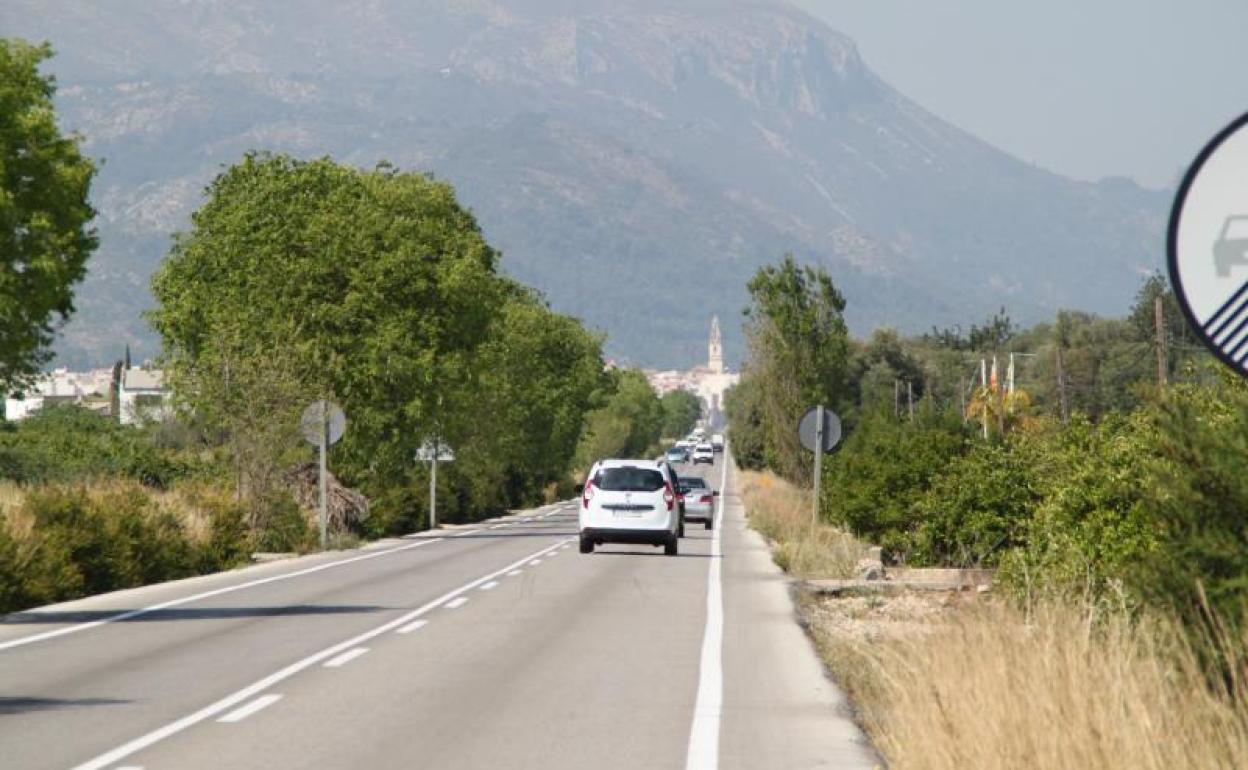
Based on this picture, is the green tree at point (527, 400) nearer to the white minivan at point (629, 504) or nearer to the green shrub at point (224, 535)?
the white minivan at point (629, 504)

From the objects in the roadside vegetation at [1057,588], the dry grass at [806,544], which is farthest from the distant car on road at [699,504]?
the roadside vegetation at [1057,588]

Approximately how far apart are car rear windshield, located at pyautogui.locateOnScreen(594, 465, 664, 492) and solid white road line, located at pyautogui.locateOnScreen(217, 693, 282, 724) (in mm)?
23995

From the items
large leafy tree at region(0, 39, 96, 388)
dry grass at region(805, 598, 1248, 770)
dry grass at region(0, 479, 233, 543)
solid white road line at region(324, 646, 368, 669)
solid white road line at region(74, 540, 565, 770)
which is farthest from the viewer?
large leafy tree at region(0, 39, 96, 388)

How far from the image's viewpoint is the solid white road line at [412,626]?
67.4 ft

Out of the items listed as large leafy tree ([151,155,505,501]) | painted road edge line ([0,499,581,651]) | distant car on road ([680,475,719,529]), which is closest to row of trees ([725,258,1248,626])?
distant car on road ([680,475,719,529])

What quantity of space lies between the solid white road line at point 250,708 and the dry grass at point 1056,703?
4.26m

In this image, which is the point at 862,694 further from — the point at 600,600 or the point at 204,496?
the point at 204,496

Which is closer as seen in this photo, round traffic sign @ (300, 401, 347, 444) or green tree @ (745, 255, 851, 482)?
round traffic sign @ (300, 401, 347, 444)

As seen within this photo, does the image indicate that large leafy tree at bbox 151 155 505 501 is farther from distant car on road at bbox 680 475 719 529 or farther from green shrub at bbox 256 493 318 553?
green shrub at bbox 256 493 318 553

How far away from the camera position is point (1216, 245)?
5301 millimetres

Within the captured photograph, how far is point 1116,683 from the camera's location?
29.2 feet

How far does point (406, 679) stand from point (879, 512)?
2233 centimetres

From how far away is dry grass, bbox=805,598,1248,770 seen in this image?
8.22 m

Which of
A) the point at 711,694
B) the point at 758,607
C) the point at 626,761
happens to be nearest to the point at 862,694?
the point at 711,694
